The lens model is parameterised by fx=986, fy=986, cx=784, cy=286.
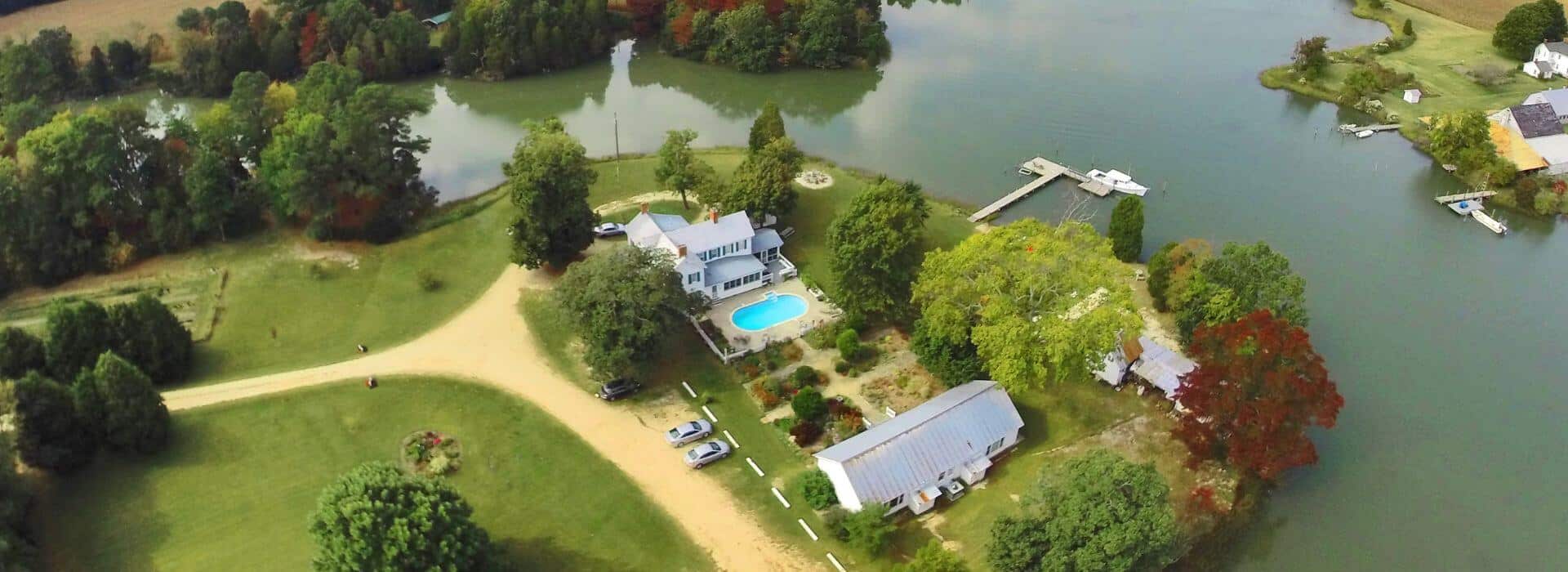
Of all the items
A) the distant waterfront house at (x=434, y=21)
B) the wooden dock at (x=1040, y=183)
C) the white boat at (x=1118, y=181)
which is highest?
the distant waterfront house at (x=434, y=21)

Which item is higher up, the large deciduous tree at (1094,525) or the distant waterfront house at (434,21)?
the distant waterfront house at (434,21)

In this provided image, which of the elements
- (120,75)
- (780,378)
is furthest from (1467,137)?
(120,75)

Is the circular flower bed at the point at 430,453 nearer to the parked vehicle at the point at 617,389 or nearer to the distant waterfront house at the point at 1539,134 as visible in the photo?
the parked vehicle at the point at 617,389

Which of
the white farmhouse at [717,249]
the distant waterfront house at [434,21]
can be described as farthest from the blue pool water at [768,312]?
the distant waterfront house at [434,21]

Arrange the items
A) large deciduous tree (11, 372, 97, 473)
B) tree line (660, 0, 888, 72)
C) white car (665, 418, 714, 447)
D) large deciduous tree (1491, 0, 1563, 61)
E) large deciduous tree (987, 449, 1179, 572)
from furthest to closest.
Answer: large deciduous tree (1491, 0, 1563, 61) < tree line (660, 0, 888, 72) < white car (665, 418, 714, 447) < large deciduous tree (11, 372, 97, 473) < large deciduous tree (987, 449, 1179, 572)

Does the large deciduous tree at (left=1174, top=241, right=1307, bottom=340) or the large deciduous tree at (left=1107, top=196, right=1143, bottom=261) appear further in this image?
the large deciduous tree at (left=1107, top=196, right=1143, bottom=261)

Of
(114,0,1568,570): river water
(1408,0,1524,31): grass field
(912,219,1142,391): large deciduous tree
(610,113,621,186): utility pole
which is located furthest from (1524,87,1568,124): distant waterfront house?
(610,113,621,186): utility pole

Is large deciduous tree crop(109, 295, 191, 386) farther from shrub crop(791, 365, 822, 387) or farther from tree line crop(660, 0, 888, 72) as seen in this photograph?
tree line crop(660, 0, 888, 72)

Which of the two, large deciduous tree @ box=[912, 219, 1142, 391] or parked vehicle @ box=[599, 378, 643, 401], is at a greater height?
large deciduous tree @ box=[912, 219, 1142, 391]

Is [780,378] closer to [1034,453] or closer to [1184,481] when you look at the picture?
[1034,453]
